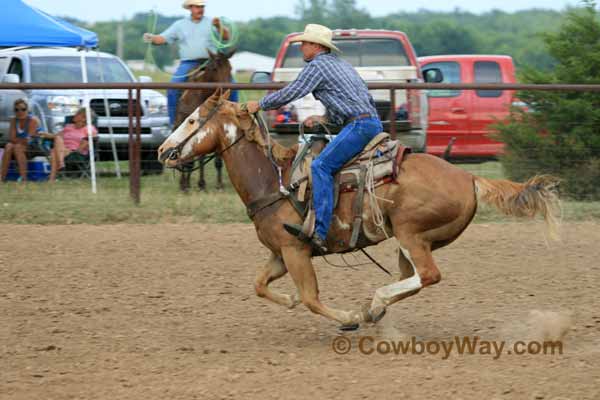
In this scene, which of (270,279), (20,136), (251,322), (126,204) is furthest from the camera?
(20,136)

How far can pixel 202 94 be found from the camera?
37.1ft

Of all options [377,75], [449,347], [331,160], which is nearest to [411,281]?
[449,347]

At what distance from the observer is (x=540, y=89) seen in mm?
11000

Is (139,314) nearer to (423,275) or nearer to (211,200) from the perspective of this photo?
(423,275)

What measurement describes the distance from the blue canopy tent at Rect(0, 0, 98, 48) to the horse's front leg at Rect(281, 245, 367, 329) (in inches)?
286

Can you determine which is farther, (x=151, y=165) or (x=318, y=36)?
(x=151, y=165)

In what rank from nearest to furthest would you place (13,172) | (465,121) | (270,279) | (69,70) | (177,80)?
(270,279)
(13,172)
(177,80)
(465,121)
(69,70)

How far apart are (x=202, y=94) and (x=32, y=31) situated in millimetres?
2652

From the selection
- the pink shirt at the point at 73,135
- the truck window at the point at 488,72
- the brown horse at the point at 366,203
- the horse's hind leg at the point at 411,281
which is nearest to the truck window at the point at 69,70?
the pink shirt at the point at 73,135

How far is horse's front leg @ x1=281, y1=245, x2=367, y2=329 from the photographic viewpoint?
6.09 meters

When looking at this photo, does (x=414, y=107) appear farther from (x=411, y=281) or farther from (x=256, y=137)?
(x=411, y=281)

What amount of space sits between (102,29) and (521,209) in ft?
262

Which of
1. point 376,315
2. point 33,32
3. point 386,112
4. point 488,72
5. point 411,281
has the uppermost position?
point 33,32

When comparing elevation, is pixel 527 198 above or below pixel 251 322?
above
